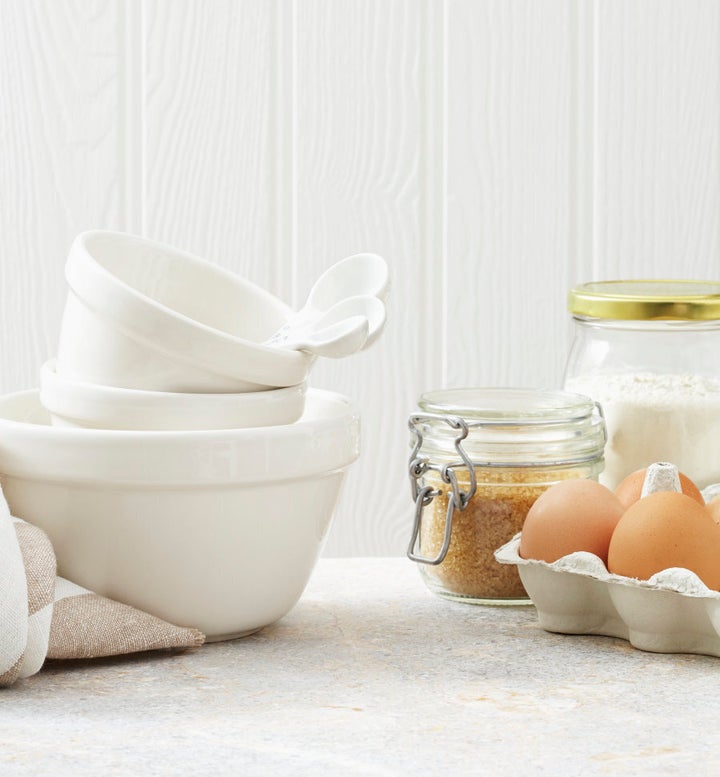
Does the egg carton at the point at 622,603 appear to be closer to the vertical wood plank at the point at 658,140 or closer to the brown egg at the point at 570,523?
the brown egg at the point at 570,523

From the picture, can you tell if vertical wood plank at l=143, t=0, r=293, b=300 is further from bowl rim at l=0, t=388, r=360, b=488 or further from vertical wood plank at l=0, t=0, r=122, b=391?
bowl rim at l=0, t=388, r=360, b=488

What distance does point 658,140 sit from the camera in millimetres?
1648

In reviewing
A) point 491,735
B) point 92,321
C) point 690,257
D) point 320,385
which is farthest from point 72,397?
point 690,257

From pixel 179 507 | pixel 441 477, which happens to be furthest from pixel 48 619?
pixel 441 477

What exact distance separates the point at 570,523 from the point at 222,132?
3.35ft

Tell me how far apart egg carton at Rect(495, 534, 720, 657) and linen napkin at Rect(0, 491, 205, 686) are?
0.21 m

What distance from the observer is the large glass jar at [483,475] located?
2.67 ft

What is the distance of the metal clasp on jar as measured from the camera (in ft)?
2.62

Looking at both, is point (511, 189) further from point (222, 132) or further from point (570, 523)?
point (570, 523)

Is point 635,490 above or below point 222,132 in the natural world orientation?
below

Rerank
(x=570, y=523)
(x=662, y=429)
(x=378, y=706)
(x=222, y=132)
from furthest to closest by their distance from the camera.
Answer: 1. (x=222, y=132)
2. (x=662, y=429)
3. (x=570, y=523)
4. (x=378, y=706)

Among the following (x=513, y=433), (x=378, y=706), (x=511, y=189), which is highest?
(x=511, y=189)

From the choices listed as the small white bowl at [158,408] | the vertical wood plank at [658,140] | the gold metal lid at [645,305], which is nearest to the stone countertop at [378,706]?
the small white bowl at [158,408]

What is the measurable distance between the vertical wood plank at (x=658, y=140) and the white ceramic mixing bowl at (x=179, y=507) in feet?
3.33
